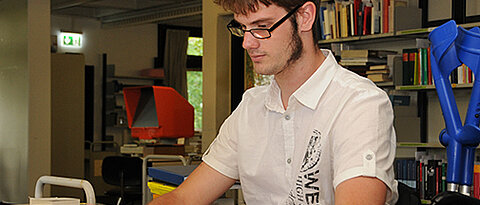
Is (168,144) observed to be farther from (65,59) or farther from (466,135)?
(466,135)

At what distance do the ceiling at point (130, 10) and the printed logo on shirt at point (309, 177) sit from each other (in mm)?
8357

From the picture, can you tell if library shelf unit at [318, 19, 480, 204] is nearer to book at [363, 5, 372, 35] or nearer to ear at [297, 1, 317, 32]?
book at [363, 5, 372, 35]

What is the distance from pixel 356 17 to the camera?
5074mm

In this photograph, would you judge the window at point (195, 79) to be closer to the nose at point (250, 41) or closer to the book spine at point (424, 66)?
the book spine at point (424, 66)

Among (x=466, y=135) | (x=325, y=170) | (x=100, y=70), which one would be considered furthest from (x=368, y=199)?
(x=100, y=70)

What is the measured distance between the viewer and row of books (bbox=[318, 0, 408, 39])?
4902mm

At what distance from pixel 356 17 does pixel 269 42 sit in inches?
142

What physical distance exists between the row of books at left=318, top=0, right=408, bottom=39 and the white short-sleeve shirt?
3084mm

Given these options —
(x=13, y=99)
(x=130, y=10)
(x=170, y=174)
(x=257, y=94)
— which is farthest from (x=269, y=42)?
(x=130, y=10)

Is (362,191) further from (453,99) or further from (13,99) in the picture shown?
(13,99)

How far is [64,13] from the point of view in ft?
37.7

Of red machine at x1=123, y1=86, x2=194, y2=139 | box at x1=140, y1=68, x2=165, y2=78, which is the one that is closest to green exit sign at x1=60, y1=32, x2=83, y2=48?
box at x1=140, y1=68, x2=165, y2=78

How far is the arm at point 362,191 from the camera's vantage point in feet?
4.49

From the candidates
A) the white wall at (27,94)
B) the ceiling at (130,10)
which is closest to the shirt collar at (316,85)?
the white wall at (27,94)
